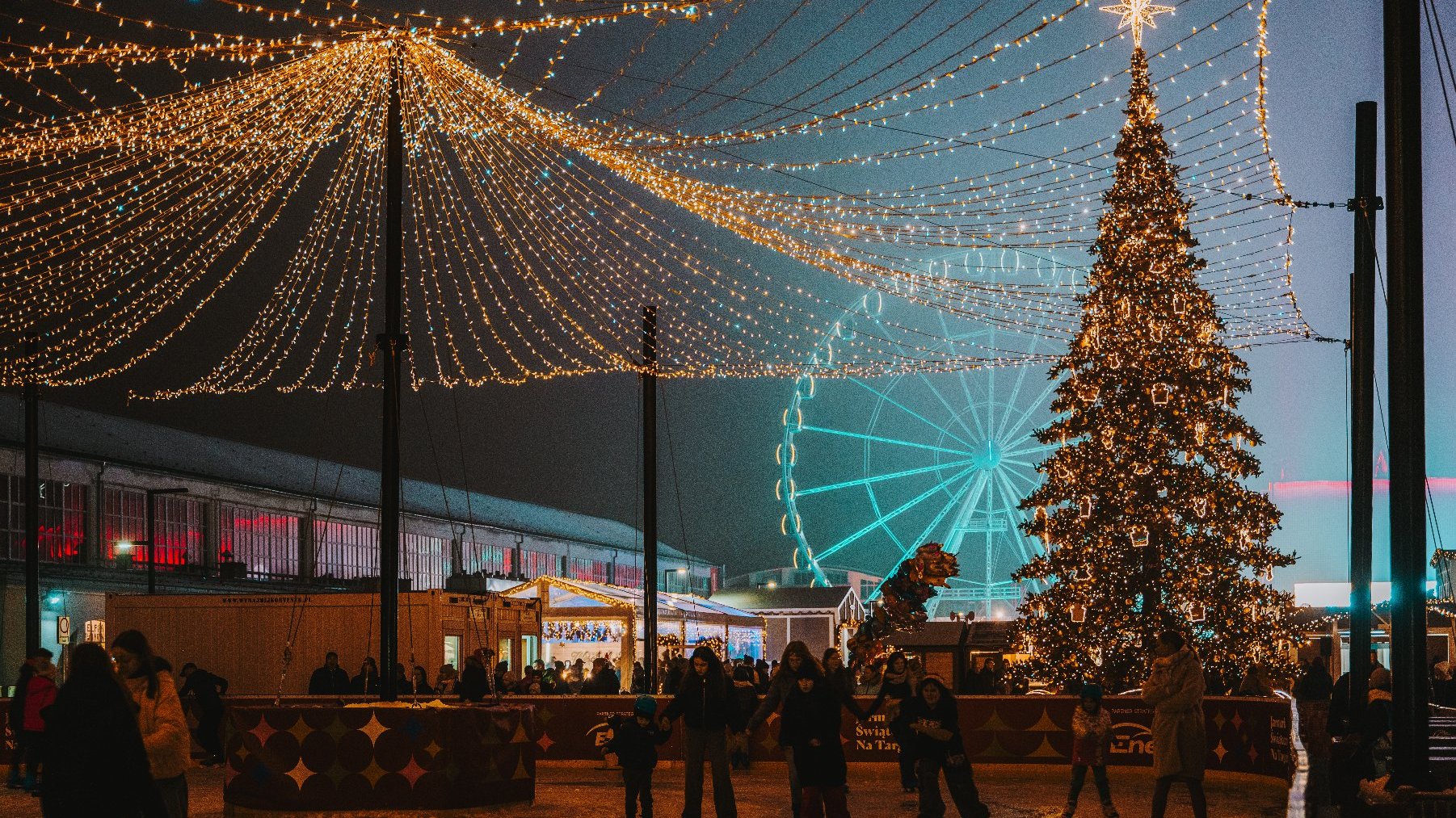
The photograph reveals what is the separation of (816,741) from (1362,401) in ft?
36.3

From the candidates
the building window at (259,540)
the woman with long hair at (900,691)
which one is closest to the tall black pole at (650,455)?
the woman with long hair at (900,691)

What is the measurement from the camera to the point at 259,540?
181ft

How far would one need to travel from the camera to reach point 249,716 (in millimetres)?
16016

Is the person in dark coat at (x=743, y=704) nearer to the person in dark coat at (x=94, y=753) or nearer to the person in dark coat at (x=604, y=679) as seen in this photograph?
the person in dark coat at (x=604, y=679)

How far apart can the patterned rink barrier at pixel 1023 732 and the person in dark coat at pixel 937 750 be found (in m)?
5.87

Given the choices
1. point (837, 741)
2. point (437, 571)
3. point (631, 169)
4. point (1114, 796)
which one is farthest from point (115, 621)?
point (437, 571)

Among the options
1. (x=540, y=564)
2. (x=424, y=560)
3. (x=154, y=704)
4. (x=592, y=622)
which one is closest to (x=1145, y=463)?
(x=592, y=622)

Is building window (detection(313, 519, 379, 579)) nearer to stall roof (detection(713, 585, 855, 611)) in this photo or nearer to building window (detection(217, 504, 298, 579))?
building window (detection(217, 504, 298, 579))

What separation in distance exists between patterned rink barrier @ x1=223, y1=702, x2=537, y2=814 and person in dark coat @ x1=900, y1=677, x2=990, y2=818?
5.16 metres

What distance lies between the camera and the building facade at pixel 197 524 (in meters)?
44.1

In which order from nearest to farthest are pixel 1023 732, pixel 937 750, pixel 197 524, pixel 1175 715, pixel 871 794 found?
pixel 937 750, pixel 1175 715, pixel 871 794, pixel 1023 732, pixel 197 524

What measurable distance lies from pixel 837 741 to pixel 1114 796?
6907 mm

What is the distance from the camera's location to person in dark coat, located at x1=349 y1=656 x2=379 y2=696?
886 inches

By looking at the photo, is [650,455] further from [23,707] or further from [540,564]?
[540,564]
